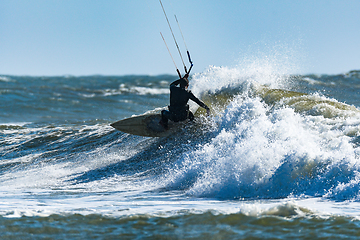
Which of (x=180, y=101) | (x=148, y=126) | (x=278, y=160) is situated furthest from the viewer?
(x=148, y=126)

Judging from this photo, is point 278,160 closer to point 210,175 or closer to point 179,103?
point 210,175

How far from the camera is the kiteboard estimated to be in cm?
913

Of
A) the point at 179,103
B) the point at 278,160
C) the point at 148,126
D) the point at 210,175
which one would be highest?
the point at 179,103

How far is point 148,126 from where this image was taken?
9.34 metres

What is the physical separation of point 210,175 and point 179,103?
7.94 ft

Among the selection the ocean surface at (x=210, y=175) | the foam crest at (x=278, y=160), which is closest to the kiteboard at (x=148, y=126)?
the ocean surface at (x=210, y=175)

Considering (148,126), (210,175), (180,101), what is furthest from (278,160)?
(148,126)

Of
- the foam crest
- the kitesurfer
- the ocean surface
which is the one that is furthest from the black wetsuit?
the foam crest

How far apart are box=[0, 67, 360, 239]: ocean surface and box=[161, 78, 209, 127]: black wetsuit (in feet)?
1.93

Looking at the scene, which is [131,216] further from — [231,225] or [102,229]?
[231,225]

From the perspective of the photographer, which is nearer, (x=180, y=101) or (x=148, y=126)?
(x=180, y=101)

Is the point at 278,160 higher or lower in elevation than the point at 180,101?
lower

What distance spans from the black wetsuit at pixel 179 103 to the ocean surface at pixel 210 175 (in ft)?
1.93

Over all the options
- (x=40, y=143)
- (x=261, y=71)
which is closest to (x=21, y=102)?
(x=40, y=143)
